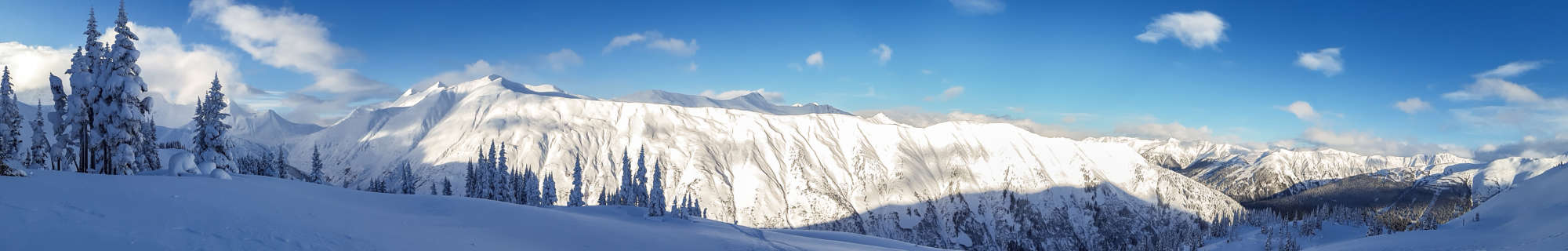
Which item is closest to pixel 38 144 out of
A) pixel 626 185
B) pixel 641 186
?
pixel 641 186

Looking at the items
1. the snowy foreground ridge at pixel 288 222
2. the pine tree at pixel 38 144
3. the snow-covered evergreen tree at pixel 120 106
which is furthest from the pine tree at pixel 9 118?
the snowy foreground ridge at pixel 288 222

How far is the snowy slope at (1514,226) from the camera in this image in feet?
66.7

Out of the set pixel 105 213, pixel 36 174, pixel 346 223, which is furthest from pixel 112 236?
pixel 36 174

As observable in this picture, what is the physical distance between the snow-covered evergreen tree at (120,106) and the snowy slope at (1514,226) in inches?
2428

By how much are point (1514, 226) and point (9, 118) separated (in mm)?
94321

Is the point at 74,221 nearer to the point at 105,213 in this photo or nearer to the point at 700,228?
the point at 105,213

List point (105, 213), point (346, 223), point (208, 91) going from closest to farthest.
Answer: point (105, 213)
point (346, 223)
point (208, 91)

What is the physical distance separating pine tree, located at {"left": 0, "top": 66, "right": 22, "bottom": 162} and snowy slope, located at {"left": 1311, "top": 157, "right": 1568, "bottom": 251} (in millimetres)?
85315

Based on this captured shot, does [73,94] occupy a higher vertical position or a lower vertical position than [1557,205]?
higher

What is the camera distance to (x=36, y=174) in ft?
64.2

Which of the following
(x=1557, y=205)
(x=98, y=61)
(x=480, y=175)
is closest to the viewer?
(x=1557, y=205)

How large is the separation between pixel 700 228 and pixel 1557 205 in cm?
3630

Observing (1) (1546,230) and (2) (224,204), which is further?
(1) (1546,230)

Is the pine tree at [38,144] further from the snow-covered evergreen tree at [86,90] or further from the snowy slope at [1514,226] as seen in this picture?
the snowy slope at [1514,226]
